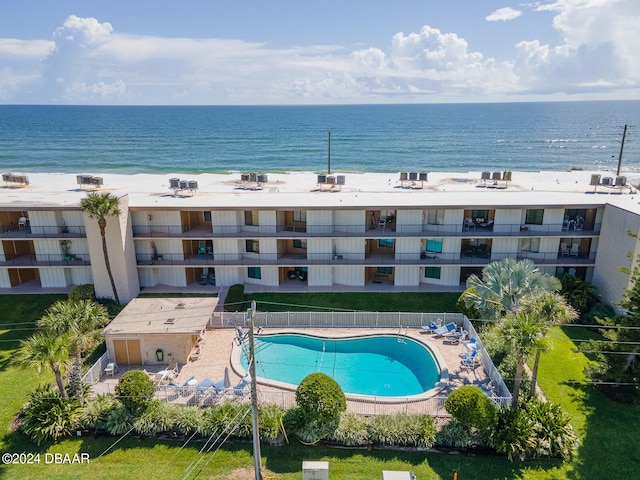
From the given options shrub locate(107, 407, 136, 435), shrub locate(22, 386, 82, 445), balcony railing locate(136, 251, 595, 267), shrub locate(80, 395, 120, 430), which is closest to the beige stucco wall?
balcony railing locate(136, 251, 595, 267)

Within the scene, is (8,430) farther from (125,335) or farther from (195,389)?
(195,389)

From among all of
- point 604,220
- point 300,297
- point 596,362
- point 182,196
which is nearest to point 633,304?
point 596,362

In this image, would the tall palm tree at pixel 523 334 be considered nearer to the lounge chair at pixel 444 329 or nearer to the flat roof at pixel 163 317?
the lounge chair at pixel 444 329

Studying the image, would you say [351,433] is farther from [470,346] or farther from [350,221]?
[350,221]

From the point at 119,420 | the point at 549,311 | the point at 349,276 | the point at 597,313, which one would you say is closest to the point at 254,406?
the point at 119,420

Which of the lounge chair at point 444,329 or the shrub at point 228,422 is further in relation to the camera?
the lounge chair at point 444,329

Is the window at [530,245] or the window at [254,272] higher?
the window at [530,245]

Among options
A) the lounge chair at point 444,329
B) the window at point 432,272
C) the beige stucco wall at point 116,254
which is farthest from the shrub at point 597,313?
the beige stucco wall at point 116,254
